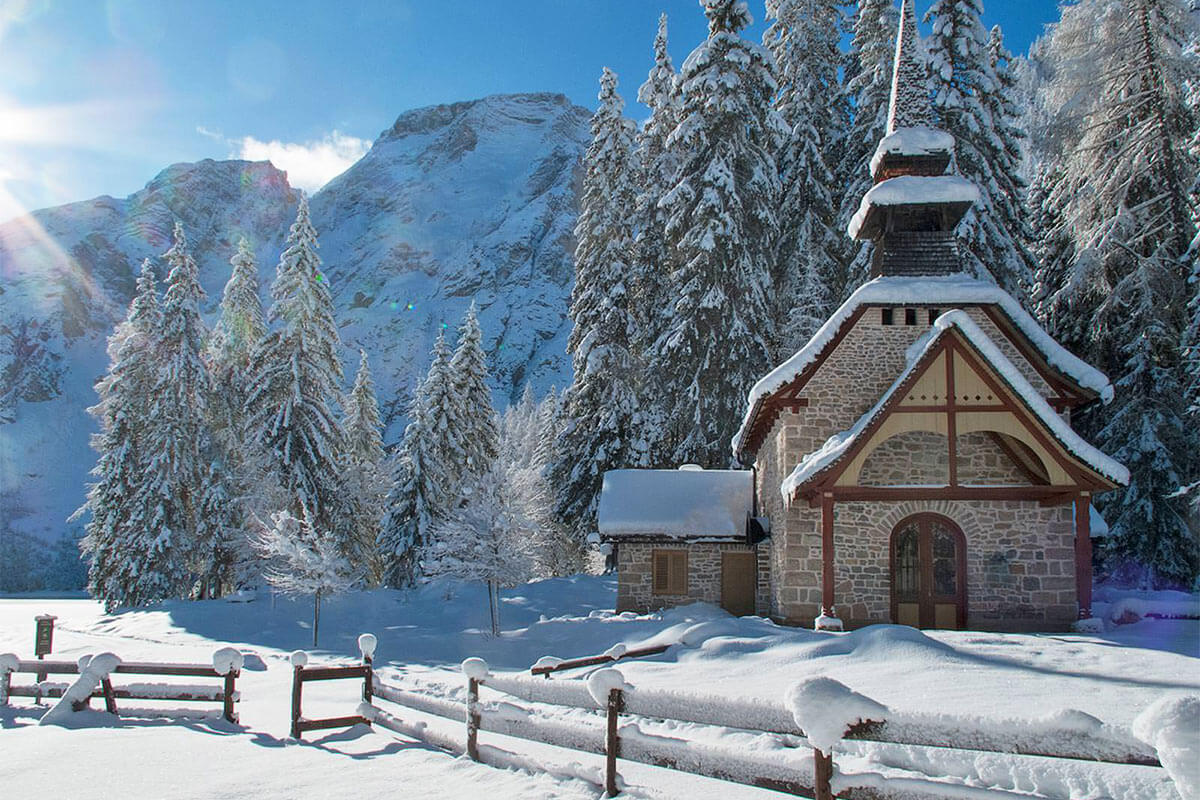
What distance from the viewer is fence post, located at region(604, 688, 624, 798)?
5902mm

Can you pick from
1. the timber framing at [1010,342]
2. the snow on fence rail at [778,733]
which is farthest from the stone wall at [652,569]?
the snow on fence rail at [778,733]

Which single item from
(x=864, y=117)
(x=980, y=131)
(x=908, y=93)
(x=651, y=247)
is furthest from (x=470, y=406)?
(x=980, y=131)

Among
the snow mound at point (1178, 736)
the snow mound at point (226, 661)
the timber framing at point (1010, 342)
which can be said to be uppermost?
the timber framing at point (1010, 342)

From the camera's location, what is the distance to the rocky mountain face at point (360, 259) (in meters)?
106

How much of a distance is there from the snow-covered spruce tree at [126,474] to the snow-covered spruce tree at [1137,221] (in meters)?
32.7

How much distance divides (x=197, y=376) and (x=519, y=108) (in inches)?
7064

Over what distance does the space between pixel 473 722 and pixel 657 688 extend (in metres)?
2.03

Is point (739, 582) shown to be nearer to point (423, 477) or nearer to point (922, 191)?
point (922, 191)

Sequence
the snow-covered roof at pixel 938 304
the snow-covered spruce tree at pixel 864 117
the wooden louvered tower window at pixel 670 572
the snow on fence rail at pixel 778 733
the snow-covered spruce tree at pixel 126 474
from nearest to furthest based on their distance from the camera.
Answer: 1. the snow on fence rail at pixel 778 733
2. the snow-covered roof at pixel 938 304
3. the wooden louvered tower window at pixel 670 572
4. the snow-covered spruce tree at pixel 864 117
5. the snow-covered spruce tree at pixel 126 474

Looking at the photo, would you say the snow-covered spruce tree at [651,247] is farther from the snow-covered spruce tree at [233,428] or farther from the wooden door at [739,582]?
the snow-covered spruce tree at [233,428]

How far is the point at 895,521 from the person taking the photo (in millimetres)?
16828

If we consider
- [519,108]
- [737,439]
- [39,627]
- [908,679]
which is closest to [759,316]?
[737,439]

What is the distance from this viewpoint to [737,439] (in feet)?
73.9

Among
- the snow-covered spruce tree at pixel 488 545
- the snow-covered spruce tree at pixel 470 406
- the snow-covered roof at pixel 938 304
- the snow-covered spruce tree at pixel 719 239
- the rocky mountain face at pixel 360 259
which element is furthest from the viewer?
the rocky mountain face at pixel 360 259
